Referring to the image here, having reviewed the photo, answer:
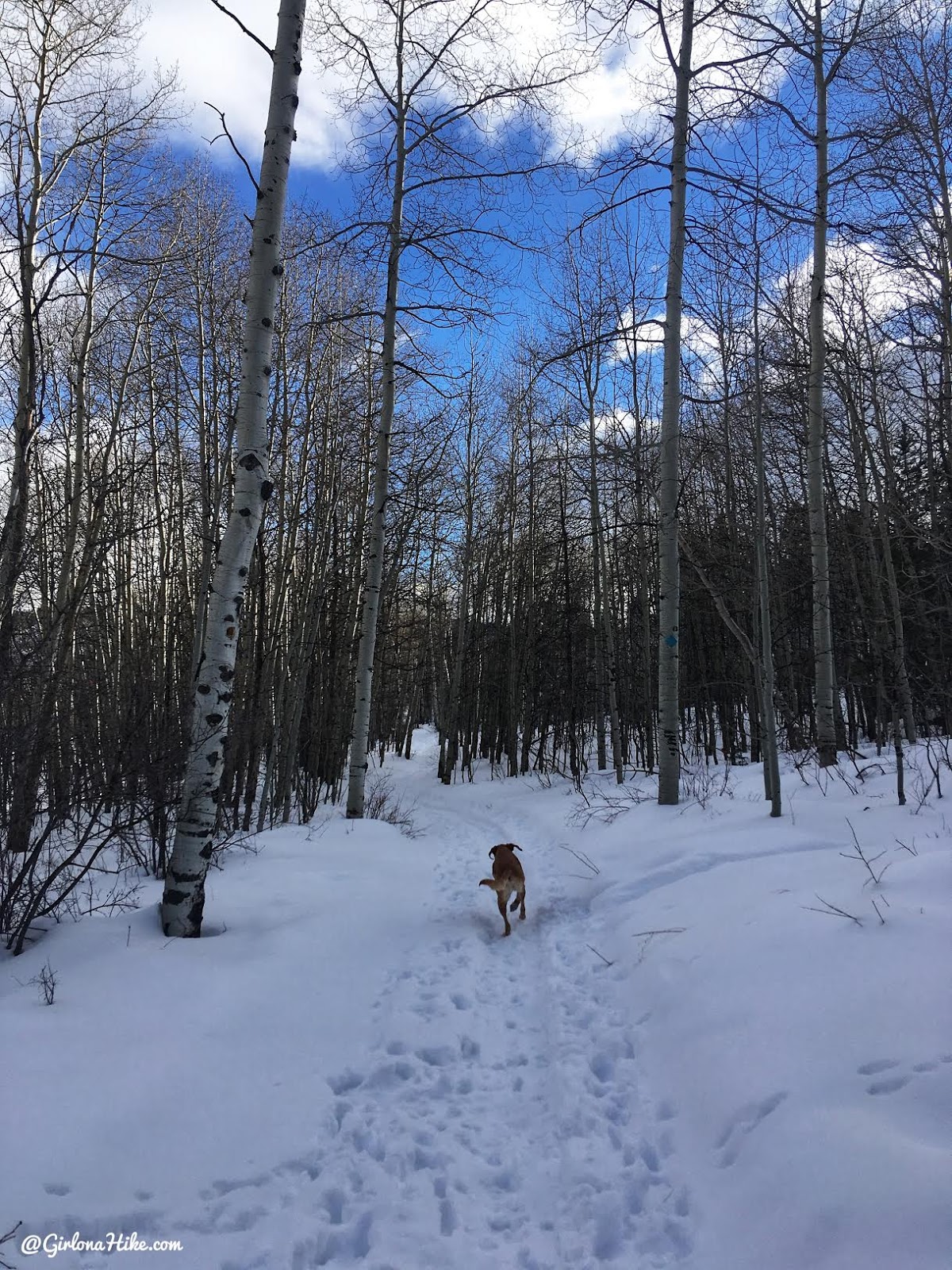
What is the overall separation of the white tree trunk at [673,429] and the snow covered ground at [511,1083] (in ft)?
9.82

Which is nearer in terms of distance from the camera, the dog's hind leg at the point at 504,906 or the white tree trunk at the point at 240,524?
the white tree trunk at the point at 240,524

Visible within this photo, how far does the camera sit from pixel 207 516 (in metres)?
10.1

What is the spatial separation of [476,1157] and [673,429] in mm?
7506

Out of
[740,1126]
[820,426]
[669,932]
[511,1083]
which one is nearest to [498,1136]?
[511,1083]

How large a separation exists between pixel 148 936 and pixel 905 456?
64.0ft

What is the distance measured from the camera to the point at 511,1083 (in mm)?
3115

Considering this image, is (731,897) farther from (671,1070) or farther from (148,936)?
(148,936)

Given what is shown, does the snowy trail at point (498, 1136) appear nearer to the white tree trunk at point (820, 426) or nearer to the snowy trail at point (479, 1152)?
the snowy trail at point (479, 1152)

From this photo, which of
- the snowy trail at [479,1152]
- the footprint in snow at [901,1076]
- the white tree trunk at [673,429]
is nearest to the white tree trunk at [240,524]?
the snowy trail at [479,1152]

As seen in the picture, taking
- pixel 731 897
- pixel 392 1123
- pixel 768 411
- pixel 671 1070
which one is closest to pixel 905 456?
pixel 768 411

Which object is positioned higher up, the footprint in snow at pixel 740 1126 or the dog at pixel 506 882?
the dog at pixel 506 882

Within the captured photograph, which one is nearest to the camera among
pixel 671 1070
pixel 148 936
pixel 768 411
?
pixel 671 1070

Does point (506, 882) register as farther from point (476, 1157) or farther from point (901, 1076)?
point (901, 1076)

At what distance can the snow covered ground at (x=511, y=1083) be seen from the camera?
2072 mm
